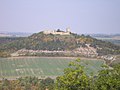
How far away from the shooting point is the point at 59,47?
9625 cm

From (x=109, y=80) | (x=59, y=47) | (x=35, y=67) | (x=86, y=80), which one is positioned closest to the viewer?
(x=109, y=80)

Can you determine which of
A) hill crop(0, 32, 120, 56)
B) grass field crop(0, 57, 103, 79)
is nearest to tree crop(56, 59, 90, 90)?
grass field crop(0, 57, 103, 79)

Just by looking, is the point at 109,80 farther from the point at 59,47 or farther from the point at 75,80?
the point at 59,47

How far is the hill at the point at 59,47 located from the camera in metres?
89.2

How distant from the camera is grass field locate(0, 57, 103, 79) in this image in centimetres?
6044

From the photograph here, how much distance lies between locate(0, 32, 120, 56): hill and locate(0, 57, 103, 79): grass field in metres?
9.52

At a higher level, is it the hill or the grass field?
the hill

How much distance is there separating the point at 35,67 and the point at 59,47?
28.1 m

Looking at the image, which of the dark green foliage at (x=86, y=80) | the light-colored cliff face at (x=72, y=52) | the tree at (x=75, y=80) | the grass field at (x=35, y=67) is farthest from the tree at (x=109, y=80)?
the light-colored cliff face at (x=72, y=52)

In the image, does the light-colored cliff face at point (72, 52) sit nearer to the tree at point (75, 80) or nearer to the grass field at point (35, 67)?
the grass field at point (35, 67)

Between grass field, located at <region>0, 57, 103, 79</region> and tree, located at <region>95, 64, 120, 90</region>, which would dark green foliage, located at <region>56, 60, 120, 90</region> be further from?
grass field, located at <region>0, 57, 103, 79</region>

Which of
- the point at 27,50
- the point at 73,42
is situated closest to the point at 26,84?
the point at 27,50

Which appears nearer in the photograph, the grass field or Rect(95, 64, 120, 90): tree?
Rect(95, 64, 120, 90): tree

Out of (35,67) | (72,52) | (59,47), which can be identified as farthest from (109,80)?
(59,47)
